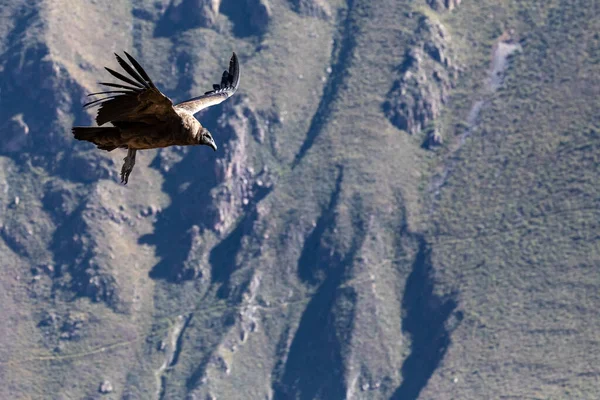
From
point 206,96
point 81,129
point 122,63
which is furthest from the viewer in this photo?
point 206,96

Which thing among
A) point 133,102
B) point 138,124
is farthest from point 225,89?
point 133,102

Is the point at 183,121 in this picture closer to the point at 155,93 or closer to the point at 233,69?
Answer: the point at 155,93

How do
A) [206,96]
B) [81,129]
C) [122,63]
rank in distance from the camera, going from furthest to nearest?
[206,96] < [81,129] < [122,63]

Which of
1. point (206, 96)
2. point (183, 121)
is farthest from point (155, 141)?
point (206, 96)

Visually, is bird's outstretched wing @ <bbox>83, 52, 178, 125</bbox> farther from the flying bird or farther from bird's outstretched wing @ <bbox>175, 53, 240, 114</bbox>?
bird's outstretched wing @ <bbox>175, 53, 240, 114</bbox>

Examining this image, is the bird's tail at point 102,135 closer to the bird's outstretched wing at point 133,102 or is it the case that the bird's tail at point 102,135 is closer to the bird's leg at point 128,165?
the bird's leg at point 128,165
